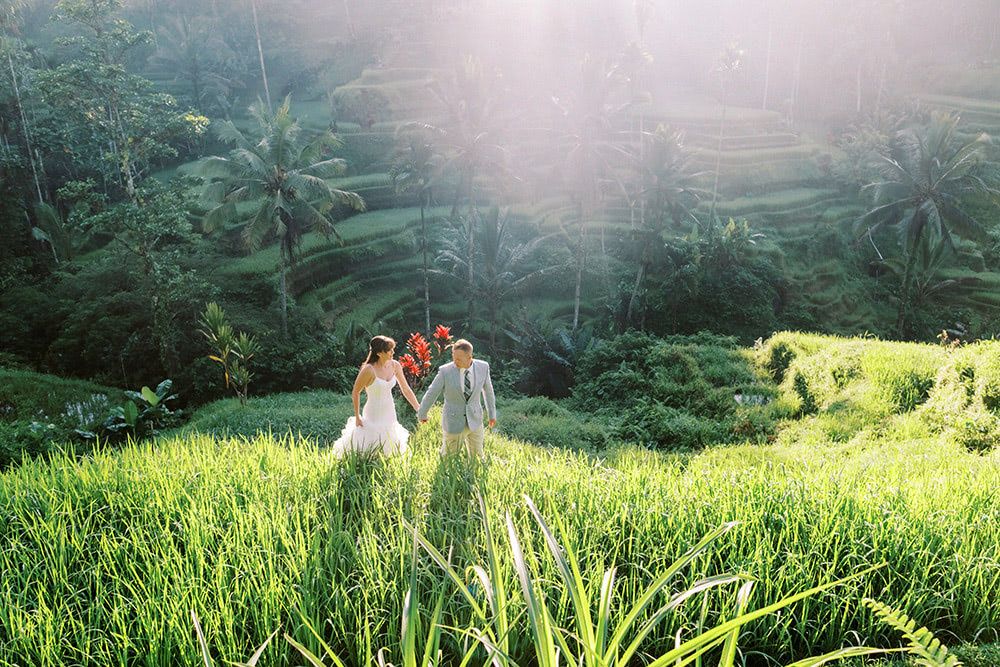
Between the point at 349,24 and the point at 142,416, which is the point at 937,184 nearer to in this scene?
the point at 142,416

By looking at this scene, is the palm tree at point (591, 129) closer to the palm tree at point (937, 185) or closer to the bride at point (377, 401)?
the palm tree at point (937, 185)

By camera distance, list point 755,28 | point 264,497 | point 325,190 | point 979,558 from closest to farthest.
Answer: point 979,558 < point 264,497 < point 325,190 < point 755,28

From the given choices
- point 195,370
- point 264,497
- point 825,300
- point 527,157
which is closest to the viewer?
point 264,497

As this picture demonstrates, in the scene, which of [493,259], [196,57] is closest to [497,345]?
[493,259]

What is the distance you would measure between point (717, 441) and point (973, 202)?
28.5 metres

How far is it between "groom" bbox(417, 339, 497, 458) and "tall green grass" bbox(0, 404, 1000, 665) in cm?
80

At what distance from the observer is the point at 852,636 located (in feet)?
7.50

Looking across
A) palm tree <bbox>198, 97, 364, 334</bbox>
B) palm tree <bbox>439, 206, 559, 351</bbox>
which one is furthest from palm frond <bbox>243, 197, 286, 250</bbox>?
palm tree <bbox>439, 206, 559, 351</bbox>

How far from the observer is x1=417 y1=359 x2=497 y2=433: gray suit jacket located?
447 cm

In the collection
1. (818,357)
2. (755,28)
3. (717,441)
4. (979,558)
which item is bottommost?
(717,441)

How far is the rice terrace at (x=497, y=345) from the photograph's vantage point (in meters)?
2.25

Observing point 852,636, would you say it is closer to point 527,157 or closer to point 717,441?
point 717,441

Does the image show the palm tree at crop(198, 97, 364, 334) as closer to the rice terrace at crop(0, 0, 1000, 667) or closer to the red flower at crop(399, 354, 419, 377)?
the rice terrace at crop(0, 0, 1000, 667)

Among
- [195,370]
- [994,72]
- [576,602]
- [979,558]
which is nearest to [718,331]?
[195,370]
